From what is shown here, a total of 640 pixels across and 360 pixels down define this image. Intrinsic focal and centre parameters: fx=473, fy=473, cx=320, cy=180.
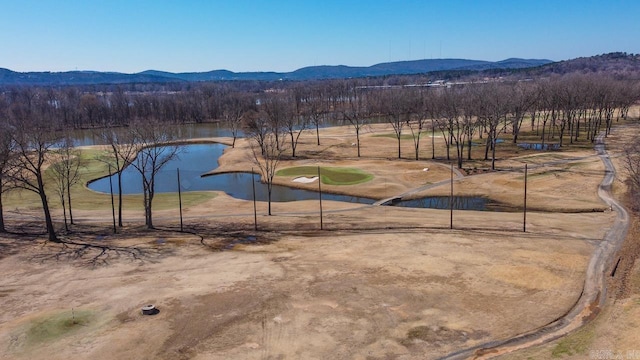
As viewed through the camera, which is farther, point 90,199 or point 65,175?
point 90,199

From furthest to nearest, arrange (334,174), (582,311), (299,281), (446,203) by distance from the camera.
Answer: (334,174) < (446,203) < (299,281) < (582,311)

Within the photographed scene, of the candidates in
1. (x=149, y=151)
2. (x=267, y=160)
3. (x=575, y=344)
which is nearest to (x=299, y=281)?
(x=575, y=344)

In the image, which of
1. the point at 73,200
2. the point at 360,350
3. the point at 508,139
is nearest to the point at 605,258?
the point at 360,350

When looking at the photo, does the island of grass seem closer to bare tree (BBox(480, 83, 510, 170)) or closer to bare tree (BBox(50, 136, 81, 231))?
bare tree (BBox(480, 83, 510, 170))

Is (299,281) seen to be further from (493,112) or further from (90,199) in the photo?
(493,112)

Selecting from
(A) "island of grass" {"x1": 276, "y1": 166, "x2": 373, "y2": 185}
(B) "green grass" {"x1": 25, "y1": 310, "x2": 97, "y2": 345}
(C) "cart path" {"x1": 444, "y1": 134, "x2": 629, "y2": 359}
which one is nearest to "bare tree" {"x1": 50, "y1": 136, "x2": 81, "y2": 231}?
(B) "green grass" {"x1": 25, "y1": 310, "x2": 97, "y2": 345}

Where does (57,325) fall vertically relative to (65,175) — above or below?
below
